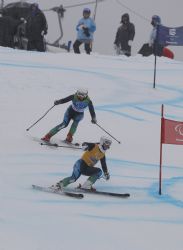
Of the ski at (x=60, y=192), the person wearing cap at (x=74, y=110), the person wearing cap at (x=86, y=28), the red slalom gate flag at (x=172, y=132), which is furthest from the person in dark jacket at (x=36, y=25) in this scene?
the ski at (x=60, y=192)

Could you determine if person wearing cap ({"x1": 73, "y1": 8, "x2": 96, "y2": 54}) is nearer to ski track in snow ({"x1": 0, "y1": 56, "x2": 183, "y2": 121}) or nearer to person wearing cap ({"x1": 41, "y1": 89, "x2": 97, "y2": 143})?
ski track in snow ({"x1": 0, "y1": 56, "x2": 183, "y2": 121})

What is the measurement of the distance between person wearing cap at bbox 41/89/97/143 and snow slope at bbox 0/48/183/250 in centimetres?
36

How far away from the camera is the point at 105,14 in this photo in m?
25.4

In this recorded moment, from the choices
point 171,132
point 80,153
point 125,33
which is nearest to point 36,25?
point 125,33

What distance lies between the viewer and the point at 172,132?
10.1 meters

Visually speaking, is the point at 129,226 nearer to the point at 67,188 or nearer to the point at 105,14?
the point at 67,188

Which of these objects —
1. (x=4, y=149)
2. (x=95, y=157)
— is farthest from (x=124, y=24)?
(x=95, y=157)

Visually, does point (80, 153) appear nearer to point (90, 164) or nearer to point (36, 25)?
point (90, 164)

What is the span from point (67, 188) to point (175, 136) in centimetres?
179

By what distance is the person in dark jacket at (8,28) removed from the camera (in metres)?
20.8

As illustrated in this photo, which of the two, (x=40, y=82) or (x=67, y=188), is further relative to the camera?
(x=40, y=82)

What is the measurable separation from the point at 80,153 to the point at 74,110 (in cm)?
89

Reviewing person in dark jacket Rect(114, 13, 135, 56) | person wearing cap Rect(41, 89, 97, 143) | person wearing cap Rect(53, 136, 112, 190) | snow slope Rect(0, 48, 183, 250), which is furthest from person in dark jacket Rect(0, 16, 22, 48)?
person wearing cap Rect(53, 136, 112, 190)

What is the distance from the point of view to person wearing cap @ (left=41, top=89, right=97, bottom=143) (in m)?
11.9
